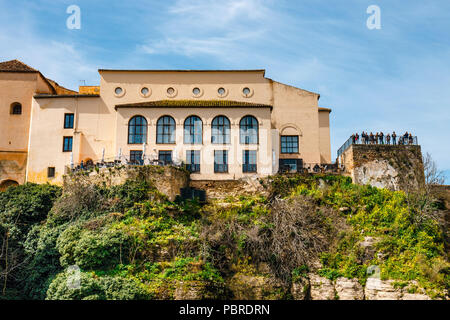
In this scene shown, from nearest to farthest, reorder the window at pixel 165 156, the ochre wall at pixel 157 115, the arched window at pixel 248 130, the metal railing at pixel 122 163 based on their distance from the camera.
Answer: the metal railing at pixel 122 163
the window at pixel 165 156
the arched window at pixel 248 130
the ochre wall at pixel 157 115

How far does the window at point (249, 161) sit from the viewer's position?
35.5m

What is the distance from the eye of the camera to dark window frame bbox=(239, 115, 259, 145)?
3631 cm

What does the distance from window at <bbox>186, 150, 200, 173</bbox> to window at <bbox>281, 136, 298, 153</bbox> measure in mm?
6688

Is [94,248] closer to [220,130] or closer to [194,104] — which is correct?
[220,130]

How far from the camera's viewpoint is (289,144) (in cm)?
3831

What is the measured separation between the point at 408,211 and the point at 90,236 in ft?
57.6

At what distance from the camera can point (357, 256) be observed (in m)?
26.8

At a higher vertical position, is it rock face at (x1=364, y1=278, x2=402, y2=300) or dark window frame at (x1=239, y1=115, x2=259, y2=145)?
dark window frame at (x1=239, y1=115, x2=259, y2=145)

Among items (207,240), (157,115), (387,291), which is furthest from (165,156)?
(387,291)

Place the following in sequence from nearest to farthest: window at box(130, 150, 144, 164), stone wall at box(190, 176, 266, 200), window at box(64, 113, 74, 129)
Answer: stone wall at box(190, 176, 266, 200) < window at box(130, 150, 144, 164) < window at box(64, 113, 74, 129)

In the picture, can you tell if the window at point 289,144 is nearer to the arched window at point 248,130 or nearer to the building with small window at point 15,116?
the arched window at point 248,130

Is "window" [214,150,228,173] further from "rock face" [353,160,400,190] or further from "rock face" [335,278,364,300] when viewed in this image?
"rock face" [335,278,364,300]

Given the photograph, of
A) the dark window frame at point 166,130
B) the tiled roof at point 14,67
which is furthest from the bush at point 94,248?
the tiled roof at point 14,67

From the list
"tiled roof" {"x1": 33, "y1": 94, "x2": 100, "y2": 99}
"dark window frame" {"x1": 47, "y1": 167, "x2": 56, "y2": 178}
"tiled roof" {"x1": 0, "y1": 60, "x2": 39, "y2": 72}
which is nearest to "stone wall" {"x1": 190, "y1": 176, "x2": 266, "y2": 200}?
"dark window frame" {"x1": 47, "y1": 167, "x2": 56, "y2": 178}
